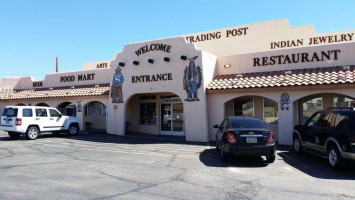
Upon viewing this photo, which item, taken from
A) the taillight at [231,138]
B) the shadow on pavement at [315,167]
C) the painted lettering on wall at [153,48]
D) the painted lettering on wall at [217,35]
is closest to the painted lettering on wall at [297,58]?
the painted lettering on wall at [153,48]

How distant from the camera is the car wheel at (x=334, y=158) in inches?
333

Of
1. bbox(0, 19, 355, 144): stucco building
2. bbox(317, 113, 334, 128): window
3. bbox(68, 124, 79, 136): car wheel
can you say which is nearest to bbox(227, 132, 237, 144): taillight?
bbox(317, 113, 334, 128): window

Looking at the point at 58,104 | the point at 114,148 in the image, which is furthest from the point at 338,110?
the point at 58,104

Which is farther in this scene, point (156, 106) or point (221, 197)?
point (156, 106)

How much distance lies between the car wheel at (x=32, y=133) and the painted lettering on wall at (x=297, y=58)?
1234 cm

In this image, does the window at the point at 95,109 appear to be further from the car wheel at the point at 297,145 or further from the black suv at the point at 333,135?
the black suv at the point at 333,135

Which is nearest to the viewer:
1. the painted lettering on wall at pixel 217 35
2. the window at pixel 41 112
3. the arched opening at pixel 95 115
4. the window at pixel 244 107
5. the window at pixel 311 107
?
the window at pixel 311 107

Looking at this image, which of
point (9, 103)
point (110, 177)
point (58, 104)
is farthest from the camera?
point (9, 103)

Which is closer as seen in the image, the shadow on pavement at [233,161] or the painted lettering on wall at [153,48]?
the shadow on pavement at [233,161]

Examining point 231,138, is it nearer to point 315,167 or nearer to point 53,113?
point 315,167

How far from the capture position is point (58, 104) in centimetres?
2202

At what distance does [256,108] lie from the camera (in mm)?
15930

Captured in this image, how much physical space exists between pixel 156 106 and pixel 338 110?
40.3 ft

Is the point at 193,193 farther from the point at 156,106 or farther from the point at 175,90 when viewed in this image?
the point at 156,106
